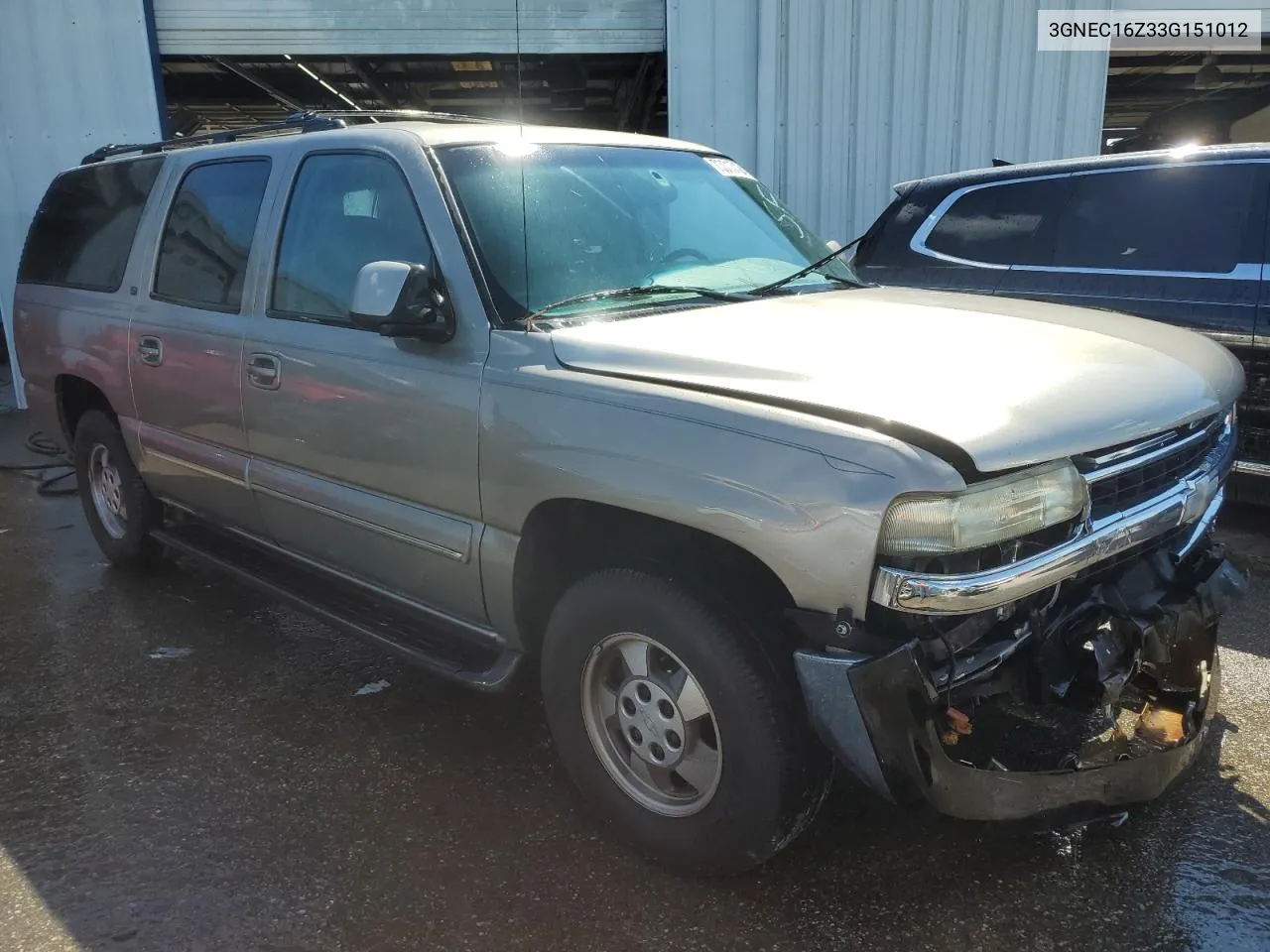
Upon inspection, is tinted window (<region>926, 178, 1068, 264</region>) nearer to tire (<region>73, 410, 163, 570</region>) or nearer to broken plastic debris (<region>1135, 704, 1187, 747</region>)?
broken plastic debris (<region>1135, 704, 1187, 747</region>)

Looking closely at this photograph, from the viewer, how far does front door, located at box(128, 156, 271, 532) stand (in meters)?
3.69

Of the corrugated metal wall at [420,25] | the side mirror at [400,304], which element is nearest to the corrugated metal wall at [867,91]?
the corrugated metal wall at [420,25]

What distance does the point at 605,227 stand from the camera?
310 centimetres

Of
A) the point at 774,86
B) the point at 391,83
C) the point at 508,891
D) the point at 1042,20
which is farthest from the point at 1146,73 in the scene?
the point at 508,891

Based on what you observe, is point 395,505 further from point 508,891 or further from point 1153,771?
point 1153,771

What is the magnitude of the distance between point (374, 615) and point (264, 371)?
0.95m

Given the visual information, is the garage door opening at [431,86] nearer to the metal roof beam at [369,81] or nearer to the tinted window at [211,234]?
the metal roof beam at [369,81]

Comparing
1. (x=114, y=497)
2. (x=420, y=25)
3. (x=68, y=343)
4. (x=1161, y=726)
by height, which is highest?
(x=420, y=25)

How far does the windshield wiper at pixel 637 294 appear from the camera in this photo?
2818 millimetres

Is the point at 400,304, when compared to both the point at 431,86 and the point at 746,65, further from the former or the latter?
the point at 431,86

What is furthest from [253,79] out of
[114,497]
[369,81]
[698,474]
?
[698,474]

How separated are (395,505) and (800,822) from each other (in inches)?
61.2

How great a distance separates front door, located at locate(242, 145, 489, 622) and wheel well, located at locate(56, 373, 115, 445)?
1.73 metres

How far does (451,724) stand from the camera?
343 cm
